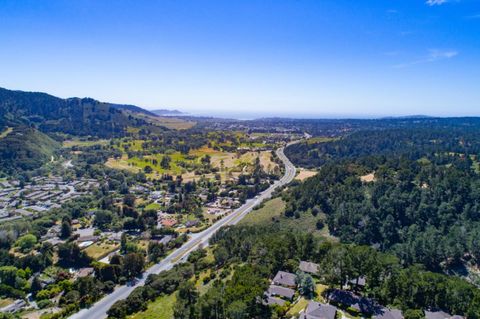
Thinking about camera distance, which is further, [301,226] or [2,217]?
[2,217]

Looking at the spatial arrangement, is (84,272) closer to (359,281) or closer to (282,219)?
(282,219)

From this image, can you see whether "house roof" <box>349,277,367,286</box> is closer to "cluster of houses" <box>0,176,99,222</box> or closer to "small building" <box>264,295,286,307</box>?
"small building" <box>264,295,286,307</box>

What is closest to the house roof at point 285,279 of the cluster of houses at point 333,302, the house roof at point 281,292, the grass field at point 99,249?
the cluster of houses at point 333,302

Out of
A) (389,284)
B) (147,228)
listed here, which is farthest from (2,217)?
(389,284)

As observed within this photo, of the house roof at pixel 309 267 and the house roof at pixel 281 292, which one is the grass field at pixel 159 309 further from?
the house roof at pixel 309 267

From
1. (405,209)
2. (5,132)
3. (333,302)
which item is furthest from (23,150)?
(405,209)

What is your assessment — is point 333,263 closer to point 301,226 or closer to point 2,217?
point 301,226
